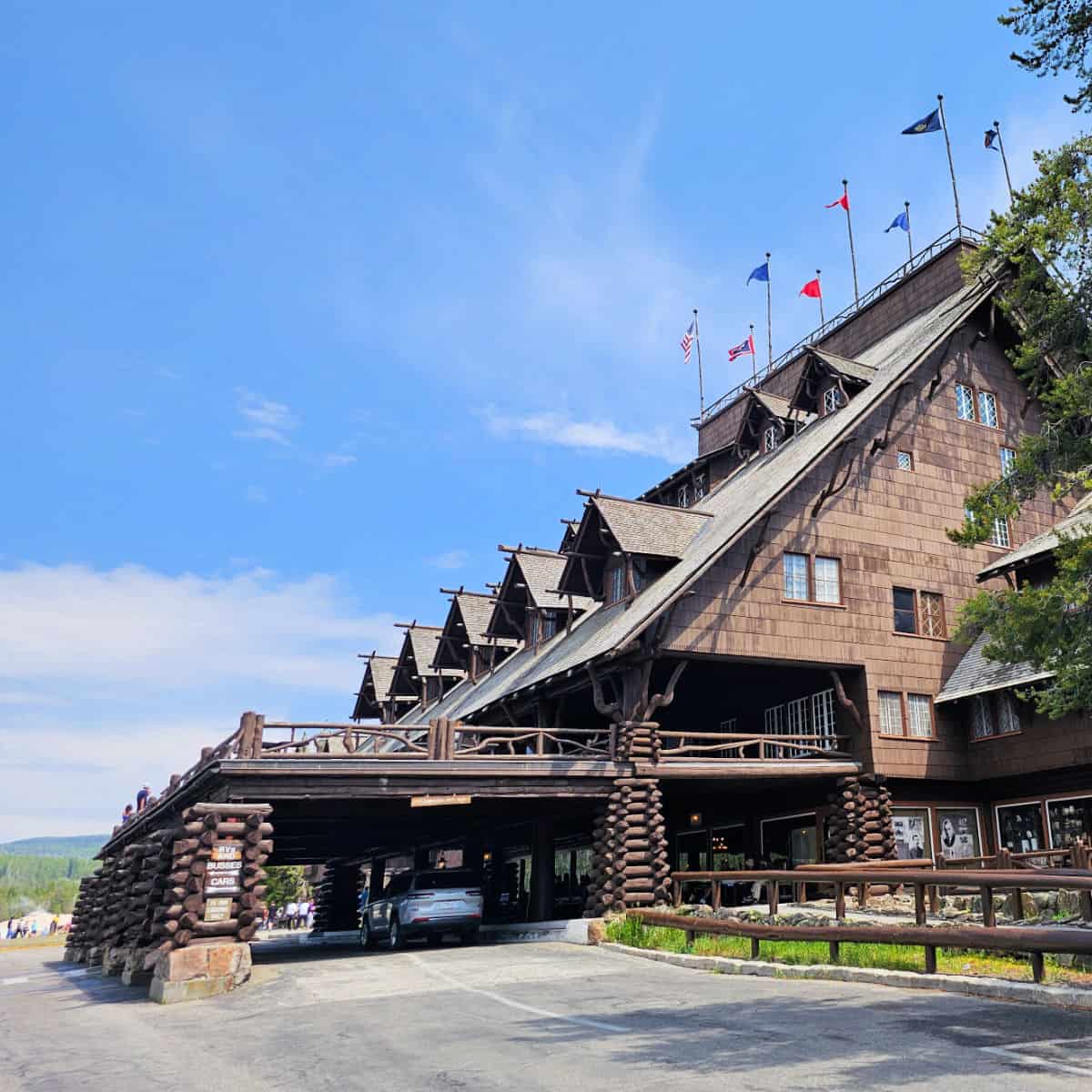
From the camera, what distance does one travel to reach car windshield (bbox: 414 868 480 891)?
77.2 feet

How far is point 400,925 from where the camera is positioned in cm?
2303

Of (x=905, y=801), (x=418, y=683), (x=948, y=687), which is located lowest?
(x=905, y=801)

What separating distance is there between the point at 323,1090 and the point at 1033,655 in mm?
12150

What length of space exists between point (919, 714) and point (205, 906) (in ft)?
59.9

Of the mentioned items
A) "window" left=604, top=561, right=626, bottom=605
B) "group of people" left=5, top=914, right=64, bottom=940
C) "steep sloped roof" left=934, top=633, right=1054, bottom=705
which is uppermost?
"window" left=604, top=561, right=626, bottom=605

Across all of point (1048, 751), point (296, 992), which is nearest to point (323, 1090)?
point (296, 992)

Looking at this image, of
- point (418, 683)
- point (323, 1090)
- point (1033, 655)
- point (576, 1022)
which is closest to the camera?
point (323, 1090)

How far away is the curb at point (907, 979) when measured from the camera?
10680 mm

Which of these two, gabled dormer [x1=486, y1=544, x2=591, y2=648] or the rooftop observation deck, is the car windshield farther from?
gabled dormer [x1=486, y1=544, x2=591, y2=648]

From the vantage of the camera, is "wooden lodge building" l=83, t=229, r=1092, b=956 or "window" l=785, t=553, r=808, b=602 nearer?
"wooden lodge building" l=83, t=229, r=1092, b=956

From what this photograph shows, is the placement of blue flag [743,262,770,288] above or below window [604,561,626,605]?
above

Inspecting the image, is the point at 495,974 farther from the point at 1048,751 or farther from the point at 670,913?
the point at 1048,751

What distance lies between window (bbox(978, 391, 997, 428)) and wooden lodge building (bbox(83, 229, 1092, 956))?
60 mm

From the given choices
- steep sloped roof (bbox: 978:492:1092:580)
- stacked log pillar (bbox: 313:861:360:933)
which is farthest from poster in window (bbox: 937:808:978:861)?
stacked log pillar (bbox: 313:861:360:933)
